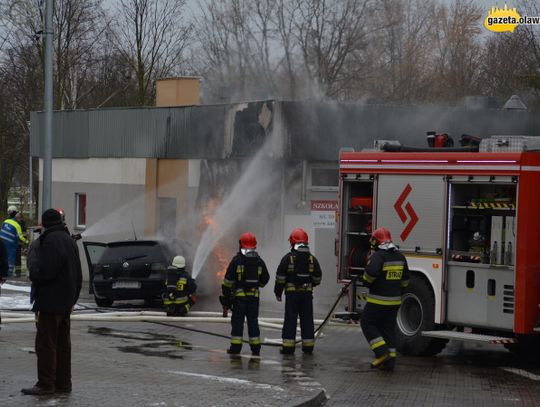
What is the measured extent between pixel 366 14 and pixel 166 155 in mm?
14530

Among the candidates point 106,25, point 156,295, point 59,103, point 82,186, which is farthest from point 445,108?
point 106,25

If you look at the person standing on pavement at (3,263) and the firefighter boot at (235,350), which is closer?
the person standing on pavement at (3,263)

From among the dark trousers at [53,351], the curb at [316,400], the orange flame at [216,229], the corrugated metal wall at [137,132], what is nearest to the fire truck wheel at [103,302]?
the orange flame at [216,229]

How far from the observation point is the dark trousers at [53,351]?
9070 mm

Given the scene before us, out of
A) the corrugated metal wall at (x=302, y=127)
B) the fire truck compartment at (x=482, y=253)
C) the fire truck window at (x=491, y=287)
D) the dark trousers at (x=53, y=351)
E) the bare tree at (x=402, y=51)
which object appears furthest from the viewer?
the bare tree at (x=402, y=51)

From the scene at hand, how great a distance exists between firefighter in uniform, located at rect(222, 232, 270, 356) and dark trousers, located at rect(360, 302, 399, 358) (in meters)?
1.43

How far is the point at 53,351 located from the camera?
360 inches

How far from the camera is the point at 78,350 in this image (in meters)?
12.7

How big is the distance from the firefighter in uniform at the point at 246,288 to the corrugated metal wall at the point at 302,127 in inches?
391

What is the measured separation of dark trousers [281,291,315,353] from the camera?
1320 centimetres

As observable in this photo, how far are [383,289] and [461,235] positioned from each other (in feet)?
5.43

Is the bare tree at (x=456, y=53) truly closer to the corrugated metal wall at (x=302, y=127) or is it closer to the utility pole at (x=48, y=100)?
the corrugated metal wall at (x=302, y=127)

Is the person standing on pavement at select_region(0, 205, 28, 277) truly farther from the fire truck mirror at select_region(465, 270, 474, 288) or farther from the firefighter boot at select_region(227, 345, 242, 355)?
the fire truck mirror at select_region(465, 270, 474, 288)

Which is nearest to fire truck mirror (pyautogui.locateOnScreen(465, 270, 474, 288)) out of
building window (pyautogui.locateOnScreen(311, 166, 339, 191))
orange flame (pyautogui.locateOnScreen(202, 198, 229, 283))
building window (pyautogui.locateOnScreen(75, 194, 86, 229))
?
orange flame (pyautogui.locateOnScreen(202, 198, 229, 283))
